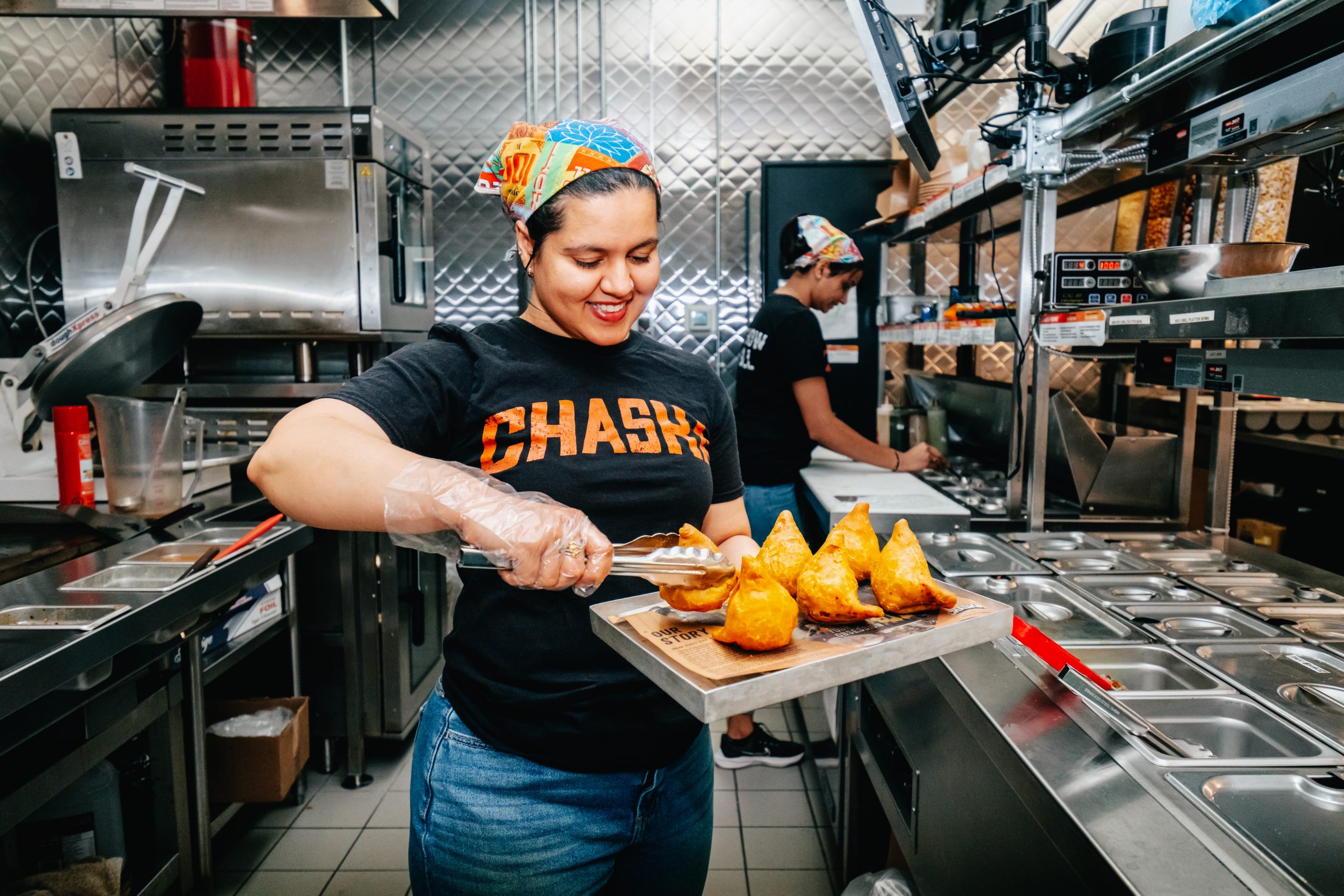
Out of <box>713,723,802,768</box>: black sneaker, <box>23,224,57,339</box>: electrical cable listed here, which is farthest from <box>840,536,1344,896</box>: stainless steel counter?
<box>23,224,57,339</box>: electrical cable

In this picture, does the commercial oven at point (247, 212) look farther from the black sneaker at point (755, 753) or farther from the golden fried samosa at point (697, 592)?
the golden fried samosa at point (697, 592)

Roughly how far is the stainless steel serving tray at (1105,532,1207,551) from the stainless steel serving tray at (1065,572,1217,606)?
29 cm

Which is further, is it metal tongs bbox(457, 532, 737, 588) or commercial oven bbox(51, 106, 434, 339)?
commercial oven bbox(51, 106, 434, 339)

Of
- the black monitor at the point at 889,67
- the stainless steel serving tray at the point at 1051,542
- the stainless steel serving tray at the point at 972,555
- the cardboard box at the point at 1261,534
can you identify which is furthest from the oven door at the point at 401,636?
the cardboard box at the point at 1261,534

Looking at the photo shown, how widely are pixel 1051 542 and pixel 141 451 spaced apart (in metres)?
2.59

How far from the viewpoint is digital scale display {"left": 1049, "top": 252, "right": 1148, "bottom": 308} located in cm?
231

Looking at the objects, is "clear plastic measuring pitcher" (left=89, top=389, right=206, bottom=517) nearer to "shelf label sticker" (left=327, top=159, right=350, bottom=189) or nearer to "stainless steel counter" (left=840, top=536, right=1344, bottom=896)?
"shelf label sticker" (left=327, top=159, right=350, bottom=189)

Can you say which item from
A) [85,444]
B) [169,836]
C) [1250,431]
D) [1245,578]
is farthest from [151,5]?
[1250,431]

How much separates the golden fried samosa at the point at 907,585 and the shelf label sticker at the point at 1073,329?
101 centimetres

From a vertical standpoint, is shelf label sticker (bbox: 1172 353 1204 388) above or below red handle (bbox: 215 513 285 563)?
above

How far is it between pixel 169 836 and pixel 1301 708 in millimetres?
2530

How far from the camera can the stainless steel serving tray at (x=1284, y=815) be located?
0.93 metres

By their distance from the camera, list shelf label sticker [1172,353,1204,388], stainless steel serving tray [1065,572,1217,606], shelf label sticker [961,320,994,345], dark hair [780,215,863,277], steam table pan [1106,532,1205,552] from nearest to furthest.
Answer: stainless steel serving tray [1065,572,1217,606] → shelf label sticker [1172,353,1204,388] → steam table pan [1106,532,1205,552] → shelf label sticker [961,320,994,345] → dark hair [780,215,863,277]

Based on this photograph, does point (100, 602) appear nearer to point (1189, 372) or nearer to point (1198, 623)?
point (1198, 623)
